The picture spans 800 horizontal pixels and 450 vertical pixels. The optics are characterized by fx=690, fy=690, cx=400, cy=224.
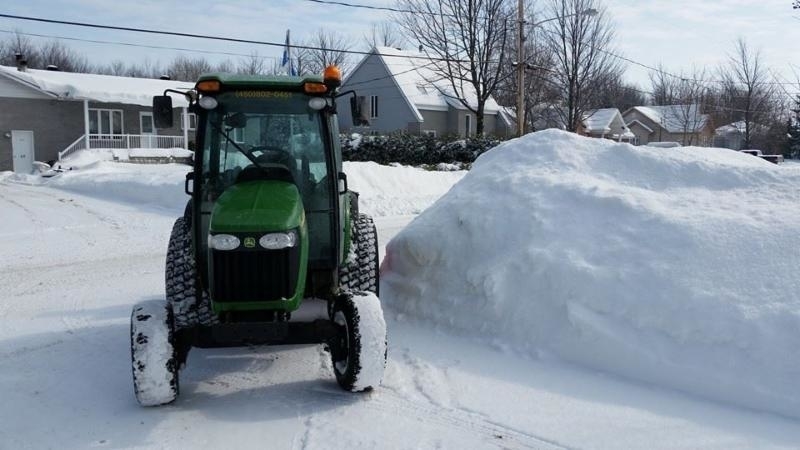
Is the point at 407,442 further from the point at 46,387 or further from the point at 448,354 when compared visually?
the point at 46,387

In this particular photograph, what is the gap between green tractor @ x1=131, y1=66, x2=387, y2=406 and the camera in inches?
186

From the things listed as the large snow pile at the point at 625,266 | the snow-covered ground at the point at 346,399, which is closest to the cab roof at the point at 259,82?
the snow-covered ground at the point at 346,399

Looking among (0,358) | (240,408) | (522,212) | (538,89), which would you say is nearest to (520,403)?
(240,408)

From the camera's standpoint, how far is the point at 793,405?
4699 mm

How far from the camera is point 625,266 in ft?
19.8

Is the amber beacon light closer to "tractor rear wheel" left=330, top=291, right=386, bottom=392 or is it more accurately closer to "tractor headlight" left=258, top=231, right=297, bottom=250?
"tractor headlight" left=258, top=231, right=297, bottom=250

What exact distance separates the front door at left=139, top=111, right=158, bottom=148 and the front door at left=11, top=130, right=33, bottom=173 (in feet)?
15.6

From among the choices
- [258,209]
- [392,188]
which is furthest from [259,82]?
[392,188]

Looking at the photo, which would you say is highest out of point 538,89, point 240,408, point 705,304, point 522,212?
point 538,89

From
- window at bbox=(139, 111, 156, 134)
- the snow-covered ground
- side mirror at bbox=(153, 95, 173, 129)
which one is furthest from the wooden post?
side mirror at bbox=(153, 95, 173, 129)

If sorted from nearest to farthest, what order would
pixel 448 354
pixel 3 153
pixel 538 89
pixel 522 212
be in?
pixel 448 354, pixel 522 212, pixel 3 153, pixel 538 89

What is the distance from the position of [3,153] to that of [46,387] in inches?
1081

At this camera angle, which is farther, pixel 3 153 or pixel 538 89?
pixel 538 89

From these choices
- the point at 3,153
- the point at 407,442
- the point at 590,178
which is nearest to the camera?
the point at 407,442
